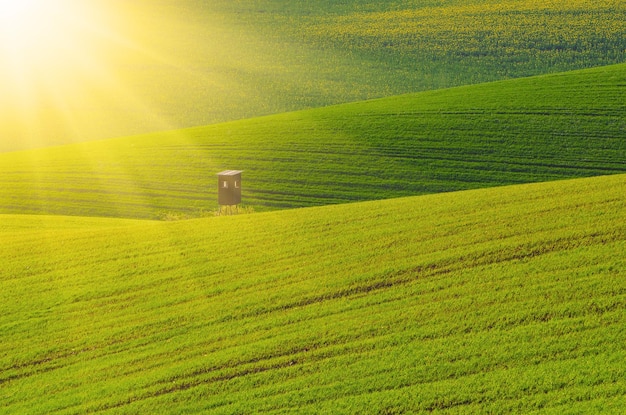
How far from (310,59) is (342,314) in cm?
4845

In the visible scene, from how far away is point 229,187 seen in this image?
25219mm

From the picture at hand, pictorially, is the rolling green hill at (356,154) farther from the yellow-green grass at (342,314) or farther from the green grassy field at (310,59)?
the yellow-green grass at (342,314)

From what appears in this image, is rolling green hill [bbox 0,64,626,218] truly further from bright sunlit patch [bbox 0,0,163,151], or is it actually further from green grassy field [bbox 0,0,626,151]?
bright sunlit patch [bbox 0,0,163,151]

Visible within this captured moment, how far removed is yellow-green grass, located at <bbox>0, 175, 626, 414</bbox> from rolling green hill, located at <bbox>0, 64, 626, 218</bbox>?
1049cm

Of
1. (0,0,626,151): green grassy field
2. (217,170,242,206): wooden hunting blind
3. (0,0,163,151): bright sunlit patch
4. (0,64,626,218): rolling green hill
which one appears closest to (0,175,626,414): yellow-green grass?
(217,170,242,206): wooden hunting blind

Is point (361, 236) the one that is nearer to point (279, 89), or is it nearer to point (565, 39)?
point (279, 89)

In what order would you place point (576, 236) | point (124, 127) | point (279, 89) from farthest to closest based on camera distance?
point (279, 89) < point (124, 127) < point (576, 236)

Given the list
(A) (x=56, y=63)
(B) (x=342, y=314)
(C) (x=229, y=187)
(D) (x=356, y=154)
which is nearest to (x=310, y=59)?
(A) (x=56, y=63)

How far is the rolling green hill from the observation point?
29.5m

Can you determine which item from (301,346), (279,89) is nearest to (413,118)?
(279,89)

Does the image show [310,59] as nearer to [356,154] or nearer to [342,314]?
[356,154]

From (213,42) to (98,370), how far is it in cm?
5804

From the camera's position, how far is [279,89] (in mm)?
53000

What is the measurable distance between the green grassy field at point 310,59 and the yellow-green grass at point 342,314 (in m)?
31.2
